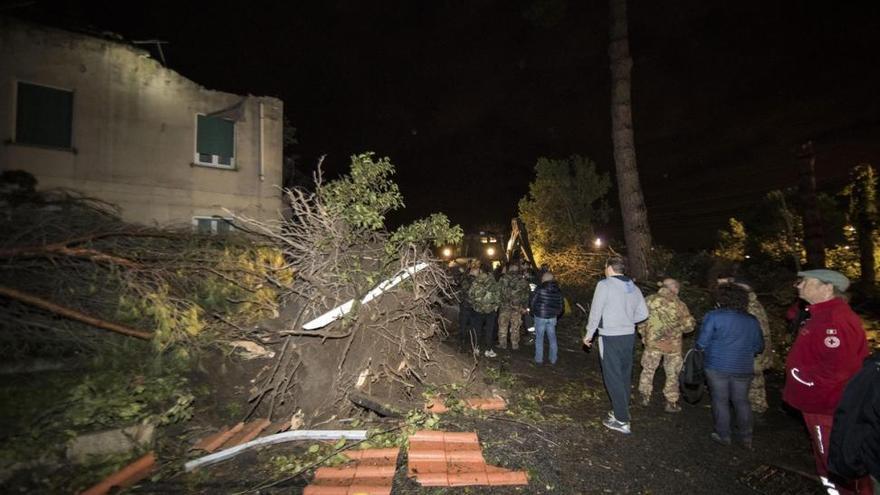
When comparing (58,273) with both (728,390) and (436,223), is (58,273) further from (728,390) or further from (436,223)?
(728,390)

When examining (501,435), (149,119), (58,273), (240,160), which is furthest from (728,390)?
(149,119)

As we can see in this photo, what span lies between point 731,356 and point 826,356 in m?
1.36

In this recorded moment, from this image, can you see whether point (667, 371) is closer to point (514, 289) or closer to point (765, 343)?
point (765, 343)

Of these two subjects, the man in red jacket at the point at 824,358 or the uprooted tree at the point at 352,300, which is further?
the uprooted tree at the point at 352,300

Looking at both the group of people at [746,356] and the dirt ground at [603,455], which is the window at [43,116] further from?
the group of people at [746,356]

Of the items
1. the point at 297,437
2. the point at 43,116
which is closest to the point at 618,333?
the point at 297,437

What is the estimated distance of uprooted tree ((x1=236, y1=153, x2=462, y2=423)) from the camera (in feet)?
16.0

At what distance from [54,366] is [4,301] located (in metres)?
0.94

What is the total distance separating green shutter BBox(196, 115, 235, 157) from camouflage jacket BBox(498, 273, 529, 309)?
1040cm

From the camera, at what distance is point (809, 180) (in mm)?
9953

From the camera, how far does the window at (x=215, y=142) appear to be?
13.1 m

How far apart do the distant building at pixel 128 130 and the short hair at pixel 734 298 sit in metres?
10.5

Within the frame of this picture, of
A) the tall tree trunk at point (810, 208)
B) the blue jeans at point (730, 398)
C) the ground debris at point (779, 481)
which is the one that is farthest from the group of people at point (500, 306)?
the tall tree trunk at point (810, 208)

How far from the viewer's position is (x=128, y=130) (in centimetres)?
1198
